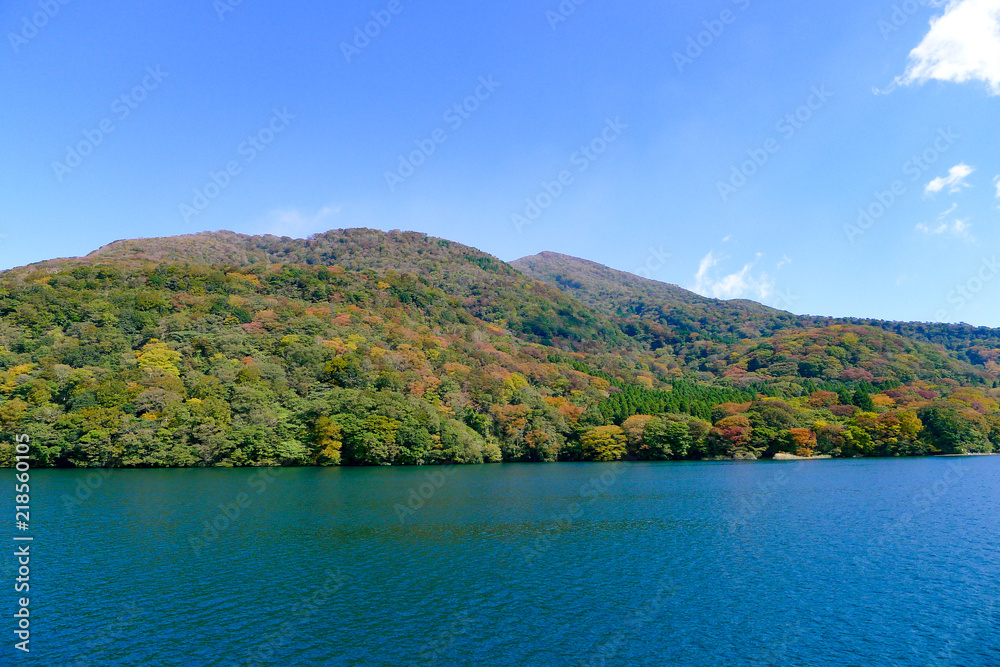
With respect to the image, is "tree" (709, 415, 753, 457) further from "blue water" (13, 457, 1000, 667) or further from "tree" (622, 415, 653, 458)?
"blue water" (13, 457, 1000, 667)

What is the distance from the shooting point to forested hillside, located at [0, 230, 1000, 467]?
66062 mm

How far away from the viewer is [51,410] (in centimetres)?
6369

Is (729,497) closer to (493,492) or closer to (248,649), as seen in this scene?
(493,492)

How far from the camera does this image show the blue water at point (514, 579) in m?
17.0

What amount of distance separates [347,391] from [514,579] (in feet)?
184

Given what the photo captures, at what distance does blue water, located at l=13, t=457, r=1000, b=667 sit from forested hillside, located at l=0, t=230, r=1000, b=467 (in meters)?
23.1

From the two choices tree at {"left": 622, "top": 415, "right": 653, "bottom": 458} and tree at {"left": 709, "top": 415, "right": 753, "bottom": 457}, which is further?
tree at {"left": 622, "top": 415, "right": 653, "bottom": 458}

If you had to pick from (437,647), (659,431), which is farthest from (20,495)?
(659,431)

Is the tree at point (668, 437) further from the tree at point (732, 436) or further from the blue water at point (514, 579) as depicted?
the blue water at point (514, 579)

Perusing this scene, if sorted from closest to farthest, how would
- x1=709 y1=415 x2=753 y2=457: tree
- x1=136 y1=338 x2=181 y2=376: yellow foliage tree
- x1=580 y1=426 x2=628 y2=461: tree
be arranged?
x1=136 y1=338 x2=181 y2=376: yellow foliage tree, x1=709 y1=415 x2=753 y2=457: tree, x1=580 y1=426 x2=628 y2=461: tree

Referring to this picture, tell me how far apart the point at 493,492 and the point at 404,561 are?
71.6 feet

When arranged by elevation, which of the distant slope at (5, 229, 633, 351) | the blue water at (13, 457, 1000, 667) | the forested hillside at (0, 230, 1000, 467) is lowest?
the blue water at (13, 457, 1000, 667)

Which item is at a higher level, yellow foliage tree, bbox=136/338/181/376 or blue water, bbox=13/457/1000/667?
yellow foliage tree, bbox=136/338/181/376

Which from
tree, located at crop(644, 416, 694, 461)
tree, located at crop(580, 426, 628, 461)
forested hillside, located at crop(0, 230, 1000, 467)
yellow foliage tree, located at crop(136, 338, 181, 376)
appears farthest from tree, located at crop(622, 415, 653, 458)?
yellow foliage tree, located at crop(136, 338, 181, 376)
